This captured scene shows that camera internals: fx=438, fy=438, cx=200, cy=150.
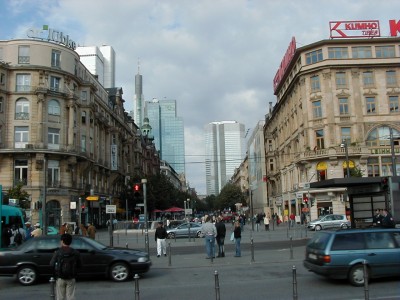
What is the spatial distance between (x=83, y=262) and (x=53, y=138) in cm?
3923

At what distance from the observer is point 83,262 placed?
1345 centimetres

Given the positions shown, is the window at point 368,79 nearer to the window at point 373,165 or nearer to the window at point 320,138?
the window at point 320,138

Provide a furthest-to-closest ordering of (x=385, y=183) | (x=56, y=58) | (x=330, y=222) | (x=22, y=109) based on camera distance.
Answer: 1. (x=56, y=58)
2. (x=22, y=109)
3. (x=330, y=222)
4. (x=385, y=183)

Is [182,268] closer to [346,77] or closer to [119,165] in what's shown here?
[346,77]

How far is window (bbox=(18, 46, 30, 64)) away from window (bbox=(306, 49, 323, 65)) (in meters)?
33.5

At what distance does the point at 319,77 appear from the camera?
5416cm

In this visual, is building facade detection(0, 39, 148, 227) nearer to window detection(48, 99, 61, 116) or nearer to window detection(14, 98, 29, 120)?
window detection(14, 98, 29, 120)

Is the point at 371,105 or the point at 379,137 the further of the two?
the point at 371,105

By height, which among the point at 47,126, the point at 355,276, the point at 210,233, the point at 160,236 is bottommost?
the point at 355,276

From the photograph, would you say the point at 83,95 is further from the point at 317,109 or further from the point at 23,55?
the point at 317,109

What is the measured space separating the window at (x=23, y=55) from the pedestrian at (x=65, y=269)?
45.1m

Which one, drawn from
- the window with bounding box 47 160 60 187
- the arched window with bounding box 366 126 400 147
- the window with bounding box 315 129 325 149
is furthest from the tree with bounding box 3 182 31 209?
the arched window with bounding box 366 126 400 147

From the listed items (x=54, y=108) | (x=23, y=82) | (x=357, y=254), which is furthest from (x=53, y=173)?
(x=357, y=254)

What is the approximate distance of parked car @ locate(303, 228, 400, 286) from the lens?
11.4 meters
